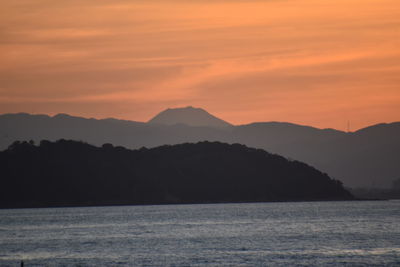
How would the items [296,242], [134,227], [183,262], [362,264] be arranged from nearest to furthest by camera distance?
1. [362,264]
2. [183,262]
3. [296,242]
4. [134,227]

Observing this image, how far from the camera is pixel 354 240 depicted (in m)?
115

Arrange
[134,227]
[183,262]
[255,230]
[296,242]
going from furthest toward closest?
1. [134,227]
2. [255,230]
3. [296,242]
4. [183,262]

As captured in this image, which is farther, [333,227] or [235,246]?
[333,227]

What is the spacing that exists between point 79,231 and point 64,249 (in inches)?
1687

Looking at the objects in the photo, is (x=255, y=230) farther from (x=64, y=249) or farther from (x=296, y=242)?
(x=64, y=249)

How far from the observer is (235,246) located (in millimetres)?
109688

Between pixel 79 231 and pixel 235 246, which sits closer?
pixel 235 246

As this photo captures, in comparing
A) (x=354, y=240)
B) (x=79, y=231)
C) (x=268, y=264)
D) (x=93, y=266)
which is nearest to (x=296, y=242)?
(x=354, y=240)

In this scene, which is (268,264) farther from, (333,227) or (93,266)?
(333,227)

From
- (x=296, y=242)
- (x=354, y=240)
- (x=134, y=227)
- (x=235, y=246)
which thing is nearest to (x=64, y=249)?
(x=235, y=246)

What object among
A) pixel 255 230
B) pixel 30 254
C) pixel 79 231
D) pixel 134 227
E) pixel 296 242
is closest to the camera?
pixel 30 254

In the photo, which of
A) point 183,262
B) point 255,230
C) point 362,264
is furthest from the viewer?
point 255,230

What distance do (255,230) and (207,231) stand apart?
8.41m

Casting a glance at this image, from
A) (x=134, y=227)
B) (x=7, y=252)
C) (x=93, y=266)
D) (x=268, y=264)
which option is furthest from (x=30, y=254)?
(x=134, y=227)
